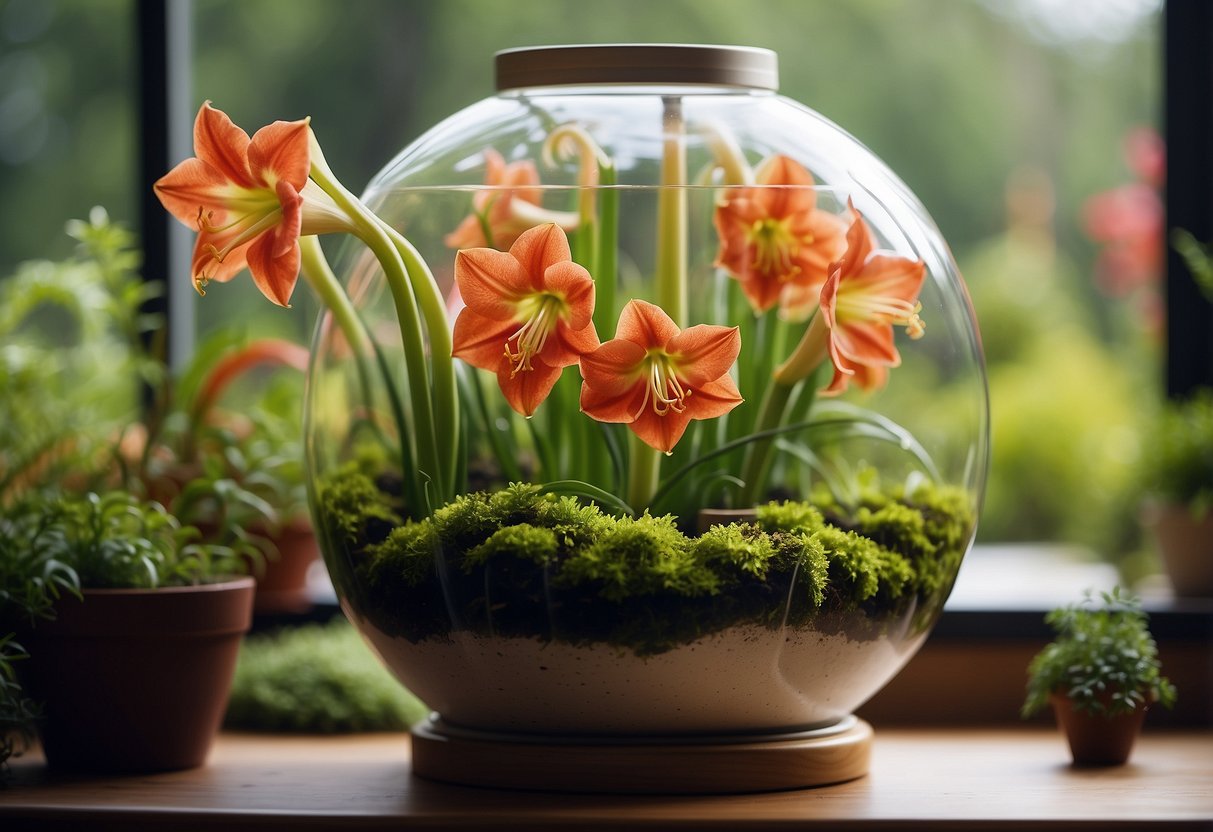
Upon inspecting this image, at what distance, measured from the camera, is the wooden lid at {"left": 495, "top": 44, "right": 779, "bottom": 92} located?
934 mm

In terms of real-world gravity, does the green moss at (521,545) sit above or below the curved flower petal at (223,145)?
below

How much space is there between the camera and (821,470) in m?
1.04

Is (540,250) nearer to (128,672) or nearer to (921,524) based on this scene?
(921,524)

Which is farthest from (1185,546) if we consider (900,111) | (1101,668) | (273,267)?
(900,111)

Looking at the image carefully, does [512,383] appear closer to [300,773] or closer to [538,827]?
[538,827]

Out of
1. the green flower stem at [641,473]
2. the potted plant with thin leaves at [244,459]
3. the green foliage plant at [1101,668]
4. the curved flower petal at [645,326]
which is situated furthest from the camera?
the potted plant with thin leaves at [244,459]

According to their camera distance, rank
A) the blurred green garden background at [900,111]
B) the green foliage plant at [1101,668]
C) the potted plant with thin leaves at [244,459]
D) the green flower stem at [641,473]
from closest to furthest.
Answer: the green flower stem at [641,473], the green foliage plant at [1101,668], the potted plant with thin leaves at [244,459], the blurred green garden background at [900,111]

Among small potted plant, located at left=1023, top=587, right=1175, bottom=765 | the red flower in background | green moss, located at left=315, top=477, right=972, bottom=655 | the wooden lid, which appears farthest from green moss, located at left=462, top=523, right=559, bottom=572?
the red flower in background

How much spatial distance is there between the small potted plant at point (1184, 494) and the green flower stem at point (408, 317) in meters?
0.76

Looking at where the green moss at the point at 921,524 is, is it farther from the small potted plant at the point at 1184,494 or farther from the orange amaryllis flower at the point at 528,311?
the small potted plant at the point at 1184,494

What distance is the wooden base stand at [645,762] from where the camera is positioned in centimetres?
91

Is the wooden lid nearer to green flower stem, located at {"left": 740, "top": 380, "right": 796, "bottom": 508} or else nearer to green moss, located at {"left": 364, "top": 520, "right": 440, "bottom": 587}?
green flower stem, located at {"left": 740, "top": 380, "right": 796, "bottom": 508}

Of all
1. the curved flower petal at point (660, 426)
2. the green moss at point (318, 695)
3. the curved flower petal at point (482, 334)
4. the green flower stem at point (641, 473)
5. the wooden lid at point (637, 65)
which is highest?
the wooden lid at point (637, 65)

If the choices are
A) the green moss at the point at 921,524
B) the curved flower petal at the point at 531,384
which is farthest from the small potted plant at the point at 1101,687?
the curved flower petal at the point at 531,384
